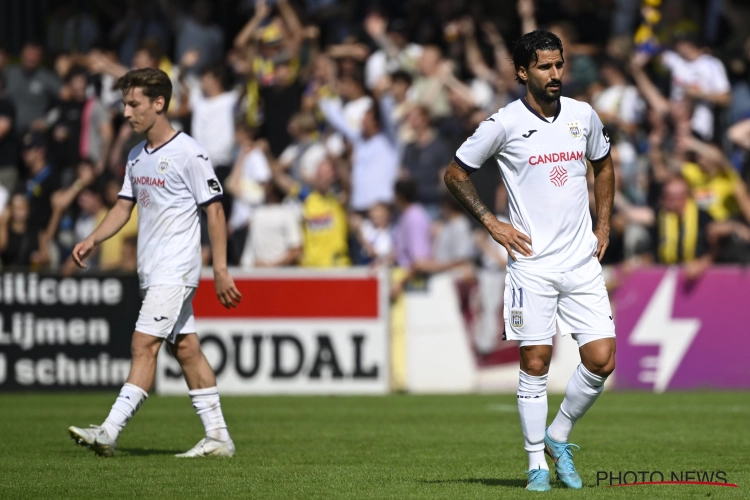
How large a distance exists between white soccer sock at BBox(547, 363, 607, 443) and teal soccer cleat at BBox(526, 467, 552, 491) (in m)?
0.41

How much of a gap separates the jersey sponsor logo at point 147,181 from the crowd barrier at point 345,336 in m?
6.92

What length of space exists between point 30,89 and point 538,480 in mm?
14732

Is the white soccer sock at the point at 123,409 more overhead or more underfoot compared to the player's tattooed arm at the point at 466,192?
more underfoot

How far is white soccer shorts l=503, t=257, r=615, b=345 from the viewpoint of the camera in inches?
296

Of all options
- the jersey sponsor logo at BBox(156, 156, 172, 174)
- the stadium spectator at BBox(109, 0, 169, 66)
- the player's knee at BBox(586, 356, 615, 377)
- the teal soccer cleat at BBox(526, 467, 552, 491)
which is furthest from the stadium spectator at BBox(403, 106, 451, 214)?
the teal soccer cleat at BBox(526, 467, 552, 491)

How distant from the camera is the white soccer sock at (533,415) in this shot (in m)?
7.48

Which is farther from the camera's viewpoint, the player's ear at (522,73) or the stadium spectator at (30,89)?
the stadium spectator at (30,89)

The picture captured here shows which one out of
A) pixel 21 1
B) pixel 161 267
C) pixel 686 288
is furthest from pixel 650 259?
pixel 21 1

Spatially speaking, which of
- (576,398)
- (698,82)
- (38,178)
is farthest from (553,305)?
(38,178)

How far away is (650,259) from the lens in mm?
16438

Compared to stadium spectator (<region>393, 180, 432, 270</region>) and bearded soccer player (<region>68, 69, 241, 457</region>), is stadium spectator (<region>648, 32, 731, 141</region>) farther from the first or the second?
bearded soccer player (<region>68, 69, 241, 457</region>)

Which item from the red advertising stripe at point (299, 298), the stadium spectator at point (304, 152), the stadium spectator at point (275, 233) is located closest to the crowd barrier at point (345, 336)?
the red advertising stripe at point (299, 298)

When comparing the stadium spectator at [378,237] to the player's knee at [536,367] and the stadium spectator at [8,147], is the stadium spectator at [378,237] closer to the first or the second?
the stadium spectator at [8,147]

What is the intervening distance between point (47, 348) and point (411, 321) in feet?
15.0
